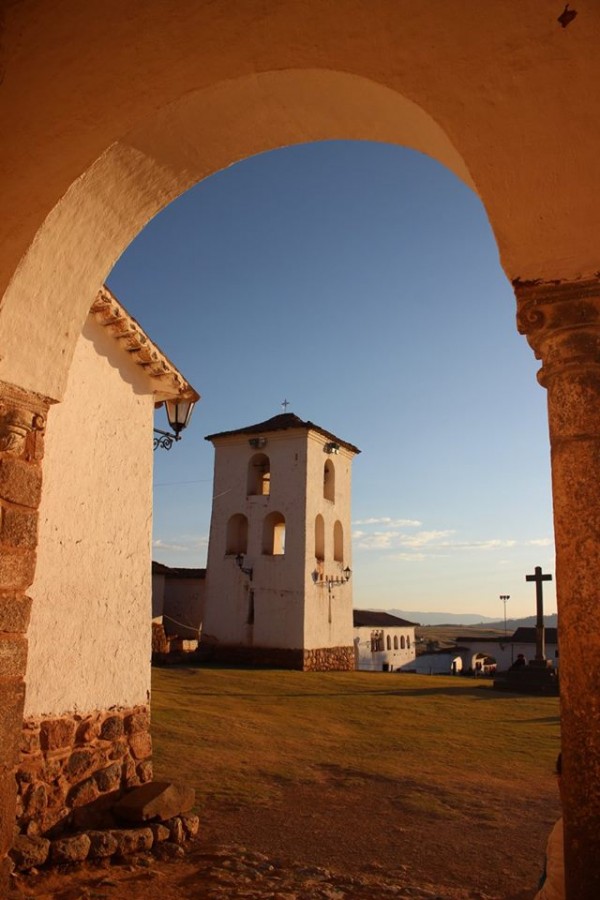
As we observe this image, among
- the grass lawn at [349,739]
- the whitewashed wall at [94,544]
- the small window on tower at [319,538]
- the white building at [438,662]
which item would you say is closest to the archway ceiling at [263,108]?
the whitewashed wall at [94,544]

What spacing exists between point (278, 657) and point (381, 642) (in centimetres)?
1382

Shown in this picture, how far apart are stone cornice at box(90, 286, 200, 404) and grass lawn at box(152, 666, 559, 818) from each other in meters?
3.65

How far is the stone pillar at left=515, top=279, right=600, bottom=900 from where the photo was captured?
1.97 meters

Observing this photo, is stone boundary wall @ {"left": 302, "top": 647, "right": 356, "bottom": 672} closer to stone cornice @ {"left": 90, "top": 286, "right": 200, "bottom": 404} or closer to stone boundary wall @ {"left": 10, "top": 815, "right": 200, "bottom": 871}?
stone cornice @ {"left": 90, "top": 286, "right": 200, "bottom": 404}

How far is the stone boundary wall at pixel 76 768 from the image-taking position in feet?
15.4


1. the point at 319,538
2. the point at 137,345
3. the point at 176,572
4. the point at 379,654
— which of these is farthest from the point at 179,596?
the point at 137,345

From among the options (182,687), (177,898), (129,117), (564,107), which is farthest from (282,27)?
(182,687)

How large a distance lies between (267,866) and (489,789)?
2864 millimetres

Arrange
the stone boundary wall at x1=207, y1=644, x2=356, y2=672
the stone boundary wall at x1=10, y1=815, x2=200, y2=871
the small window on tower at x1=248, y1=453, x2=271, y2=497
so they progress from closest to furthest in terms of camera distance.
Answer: the stone boundary wall at x1=10, y1=815, x2=200, y2=871 → the stone boundary wall at x1=207, y1=644, x2=356, y2=672 → the small window on tower at x1=248, y1=453, x2=271, y2=497

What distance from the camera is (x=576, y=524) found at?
2.10m

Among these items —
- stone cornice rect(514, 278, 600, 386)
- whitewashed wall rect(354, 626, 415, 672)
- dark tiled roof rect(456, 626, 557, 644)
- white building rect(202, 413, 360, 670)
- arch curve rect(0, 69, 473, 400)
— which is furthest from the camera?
dark tiled roof rect(456, 626, 557, 644)

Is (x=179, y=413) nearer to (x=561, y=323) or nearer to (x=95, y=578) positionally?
(x=95, y=578)

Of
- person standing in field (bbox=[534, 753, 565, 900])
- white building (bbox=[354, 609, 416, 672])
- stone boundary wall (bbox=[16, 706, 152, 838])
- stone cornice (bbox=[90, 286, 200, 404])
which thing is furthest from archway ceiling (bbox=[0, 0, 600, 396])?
white building (bbox=[354, 609, 416, 672])

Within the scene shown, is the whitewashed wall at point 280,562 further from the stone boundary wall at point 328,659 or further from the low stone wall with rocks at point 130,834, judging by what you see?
the low stone wall with rocks at point 130,834
